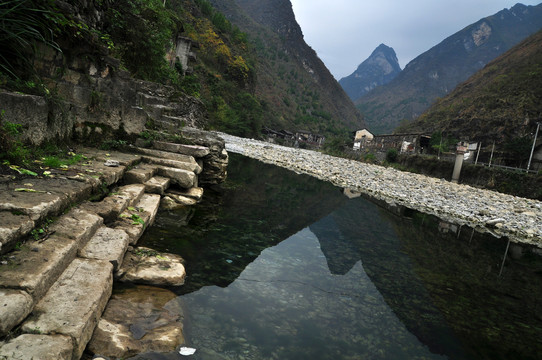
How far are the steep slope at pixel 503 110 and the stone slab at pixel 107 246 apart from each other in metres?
42.9

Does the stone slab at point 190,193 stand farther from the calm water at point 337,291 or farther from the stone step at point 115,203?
the stone step at point 115,203

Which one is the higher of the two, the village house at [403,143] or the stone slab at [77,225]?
the village house at [403,143]

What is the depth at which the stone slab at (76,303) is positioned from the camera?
64.1 inches

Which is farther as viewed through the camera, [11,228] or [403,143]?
[403,143]

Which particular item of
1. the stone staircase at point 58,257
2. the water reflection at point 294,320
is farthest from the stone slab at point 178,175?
the water reflection at point 294,320

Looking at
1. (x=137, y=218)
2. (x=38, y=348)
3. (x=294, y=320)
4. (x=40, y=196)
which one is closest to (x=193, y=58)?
(x=137, y=218)

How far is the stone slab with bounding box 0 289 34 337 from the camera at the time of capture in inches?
57.1

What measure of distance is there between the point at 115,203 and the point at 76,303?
5.53 feet

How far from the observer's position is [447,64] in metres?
165

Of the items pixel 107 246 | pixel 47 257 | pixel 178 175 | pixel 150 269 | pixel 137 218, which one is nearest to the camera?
pixel 47 257

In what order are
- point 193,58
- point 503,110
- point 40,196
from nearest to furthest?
point 40,196 → point 193,58 → point 503,110

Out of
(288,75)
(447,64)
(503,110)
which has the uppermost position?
(447,64)

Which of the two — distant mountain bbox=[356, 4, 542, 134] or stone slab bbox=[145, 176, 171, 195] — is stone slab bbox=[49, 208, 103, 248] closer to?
stone slab bbox=[145, 176, 171, 195]

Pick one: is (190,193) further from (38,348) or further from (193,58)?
(193,58)
